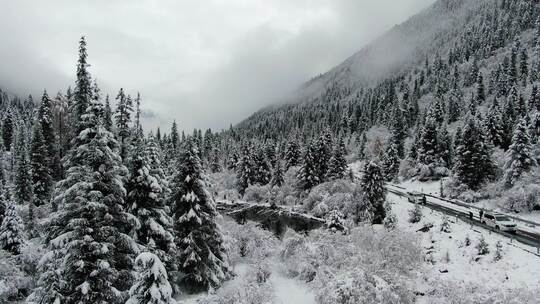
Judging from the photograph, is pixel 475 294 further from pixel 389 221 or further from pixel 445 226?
pixel 389 221

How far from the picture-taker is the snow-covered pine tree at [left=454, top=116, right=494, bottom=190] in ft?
167

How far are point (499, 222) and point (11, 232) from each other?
146 feet

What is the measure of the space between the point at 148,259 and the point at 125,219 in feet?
11.0

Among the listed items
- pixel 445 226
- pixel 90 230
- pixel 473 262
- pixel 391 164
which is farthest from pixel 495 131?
pixel 90 230

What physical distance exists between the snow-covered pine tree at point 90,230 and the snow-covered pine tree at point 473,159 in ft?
159

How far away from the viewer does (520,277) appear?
24.4 m

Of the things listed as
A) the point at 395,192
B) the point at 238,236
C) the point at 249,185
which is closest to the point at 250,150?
the point at 249,185

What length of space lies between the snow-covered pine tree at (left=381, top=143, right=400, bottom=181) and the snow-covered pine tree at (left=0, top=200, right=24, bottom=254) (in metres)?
64.0

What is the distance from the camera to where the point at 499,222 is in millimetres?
33250

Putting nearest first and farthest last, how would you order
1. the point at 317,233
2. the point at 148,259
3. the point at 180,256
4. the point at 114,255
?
the point at 148,259 → the point at 114,255 → the point at 180,256 → the point at 317,233

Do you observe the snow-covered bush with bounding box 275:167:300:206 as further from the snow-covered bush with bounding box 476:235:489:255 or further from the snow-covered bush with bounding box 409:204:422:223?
the snow-covered bush with bounding box 476:235:489:255

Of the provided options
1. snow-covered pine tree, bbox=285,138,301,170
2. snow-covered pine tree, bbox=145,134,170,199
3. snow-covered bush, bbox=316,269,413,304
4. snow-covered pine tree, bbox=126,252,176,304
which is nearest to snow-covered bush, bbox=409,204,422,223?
snow-covered bush, bbox=316,269,413,304

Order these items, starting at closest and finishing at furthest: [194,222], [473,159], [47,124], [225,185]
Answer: [194,222] < [473,159] < [47,124] < [225,185]

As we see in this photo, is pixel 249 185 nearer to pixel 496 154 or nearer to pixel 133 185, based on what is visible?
pixel 496 154
